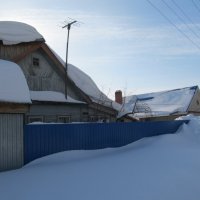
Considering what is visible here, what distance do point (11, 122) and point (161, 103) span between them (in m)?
30.5

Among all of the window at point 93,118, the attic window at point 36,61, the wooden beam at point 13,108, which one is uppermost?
the attic window at point 36,61

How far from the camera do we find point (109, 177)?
8.39m

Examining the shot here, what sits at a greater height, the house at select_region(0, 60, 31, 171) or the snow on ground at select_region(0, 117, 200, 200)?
the house at select_region(0, 60, 31, 171)

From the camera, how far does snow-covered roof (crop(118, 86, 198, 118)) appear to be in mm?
35031

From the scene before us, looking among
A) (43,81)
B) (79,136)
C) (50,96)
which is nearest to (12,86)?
(79,136)

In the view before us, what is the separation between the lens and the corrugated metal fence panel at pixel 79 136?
10.8 m

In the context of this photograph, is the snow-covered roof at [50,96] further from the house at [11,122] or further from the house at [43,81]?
the house at [11,122]

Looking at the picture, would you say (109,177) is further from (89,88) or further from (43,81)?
(89,88)

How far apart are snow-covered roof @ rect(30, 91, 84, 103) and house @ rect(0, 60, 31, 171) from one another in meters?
6.21

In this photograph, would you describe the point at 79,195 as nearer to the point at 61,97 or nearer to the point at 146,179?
the point at 146,179

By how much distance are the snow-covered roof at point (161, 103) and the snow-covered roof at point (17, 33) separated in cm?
1538

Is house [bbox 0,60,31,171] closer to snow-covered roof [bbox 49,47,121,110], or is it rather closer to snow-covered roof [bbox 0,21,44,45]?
snow-covered roof [bbox 0,21,44,45]

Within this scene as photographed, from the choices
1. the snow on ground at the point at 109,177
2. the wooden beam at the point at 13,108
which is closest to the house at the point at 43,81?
the snow on ground at the point at 109,177

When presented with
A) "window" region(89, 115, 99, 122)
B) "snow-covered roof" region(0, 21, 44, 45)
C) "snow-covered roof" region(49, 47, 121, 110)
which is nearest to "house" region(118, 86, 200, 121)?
"snow-covered roof" region(49, 47, 121, 110)
